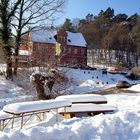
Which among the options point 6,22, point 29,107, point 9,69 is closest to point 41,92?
point 29,107

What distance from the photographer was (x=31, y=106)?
1091 centimetres

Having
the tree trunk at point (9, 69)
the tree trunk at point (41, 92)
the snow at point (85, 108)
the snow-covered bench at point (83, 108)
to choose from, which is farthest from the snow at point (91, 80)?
the snow at point (85, 108)

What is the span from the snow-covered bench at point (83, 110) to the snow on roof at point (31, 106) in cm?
29

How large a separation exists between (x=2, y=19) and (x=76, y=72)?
11601mm

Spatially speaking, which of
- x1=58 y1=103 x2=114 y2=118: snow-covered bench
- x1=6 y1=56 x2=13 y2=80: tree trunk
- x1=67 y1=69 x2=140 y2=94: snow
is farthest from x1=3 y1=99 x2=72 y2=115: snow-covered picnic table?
x1=6 y1=56 x2=13 y2=80: tree trunk

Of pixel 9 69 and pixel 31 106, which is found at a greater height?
pixel 9 69

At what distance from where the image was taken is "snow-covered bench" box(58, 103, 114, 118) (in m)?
12.0

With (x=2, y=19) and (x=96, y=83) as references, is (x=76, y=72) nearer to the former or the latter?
(x=96, y=83)

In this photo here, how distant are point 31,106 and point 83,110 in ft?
6.98

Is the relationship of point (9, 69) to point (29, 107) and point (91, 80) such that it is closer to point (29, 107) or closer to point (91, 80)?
point (91, 80)

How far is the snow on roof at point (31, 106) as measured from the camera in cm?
1053

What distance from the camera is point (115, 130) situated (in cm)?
905

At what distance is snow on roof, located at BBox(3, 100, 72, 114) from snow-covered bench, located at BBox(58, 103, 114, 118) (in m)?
0.29

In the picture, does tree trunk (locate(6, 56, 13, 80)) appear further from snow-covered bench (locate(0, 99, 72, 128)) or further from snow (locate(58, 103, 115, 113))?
snow-covered bench (locate(0, 99, 72, 128))
